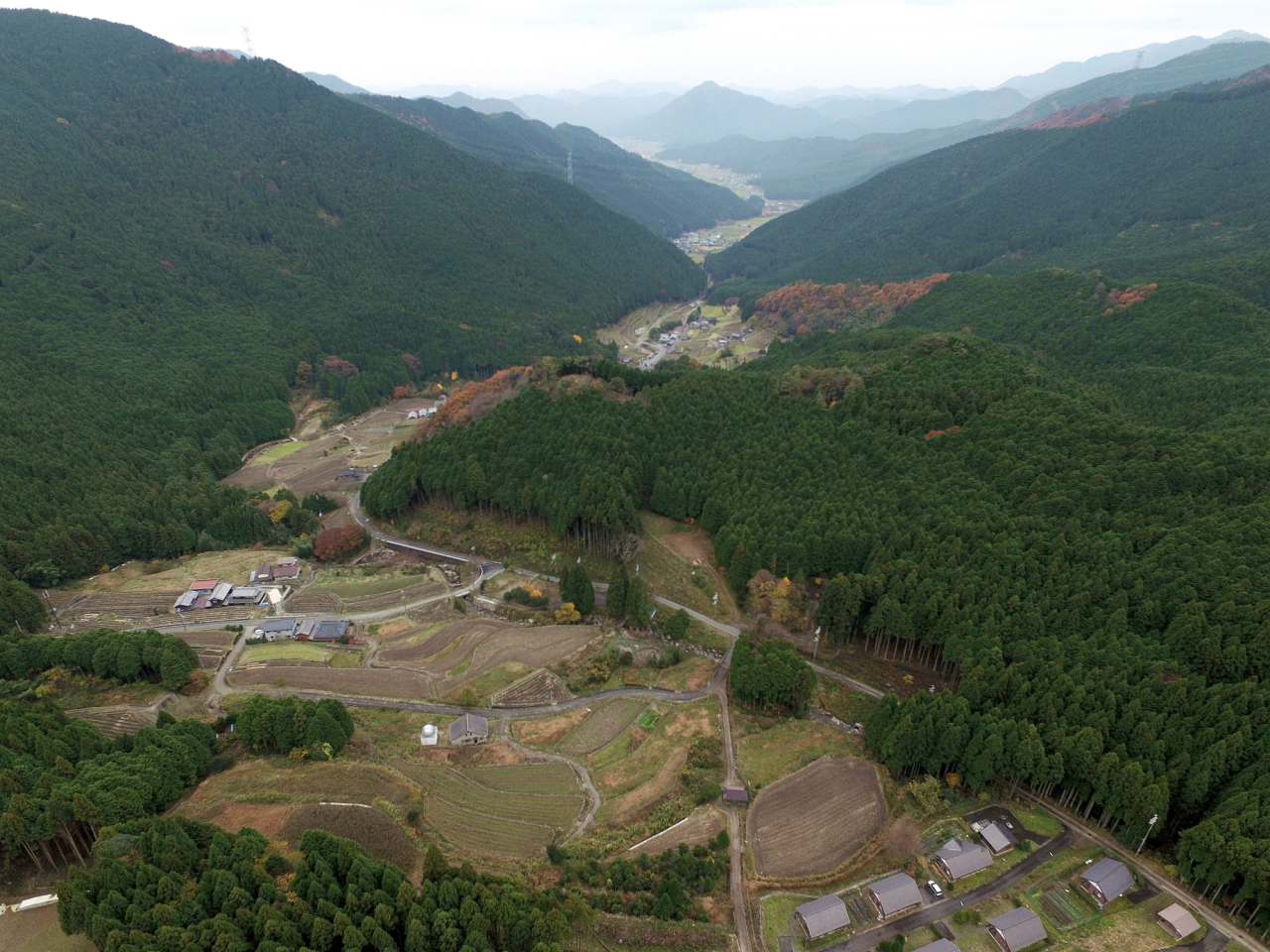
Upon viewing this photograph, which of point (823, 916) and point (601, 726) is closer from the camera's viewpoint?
point (823, 916)

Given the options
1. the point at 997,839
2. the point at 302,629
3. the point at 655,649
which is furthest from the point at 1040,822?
the point at 302,629

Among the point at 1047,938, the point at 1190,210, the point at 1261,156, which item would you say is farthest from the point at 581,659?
the point at 1261,156

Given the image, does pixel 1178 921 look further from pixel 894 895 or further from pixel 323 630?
pixel 323 630

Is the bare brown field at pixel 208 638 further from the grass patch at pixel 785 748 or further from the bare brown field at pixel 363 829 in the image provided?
the grass patch at pixel 785 748

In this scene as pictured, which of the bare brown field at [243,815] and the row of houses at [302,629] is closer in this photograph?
the bare brown field at [243,815]

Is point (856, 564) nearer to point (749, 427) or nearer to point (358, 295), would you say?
point (749, 427)

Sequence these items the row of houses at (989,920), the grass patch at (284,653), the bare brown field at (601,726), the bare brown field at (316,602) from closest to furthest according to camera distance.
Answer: the row of houses at (989,920), the bare brown field at (601,726), the grass patch at (284,653), the bare brown field at (316,602)

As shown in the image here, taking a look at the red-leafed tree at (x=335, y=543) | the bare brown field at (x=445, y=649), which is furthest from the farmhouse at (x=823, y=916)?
the red-leafed tree at (x=335, y=543)
